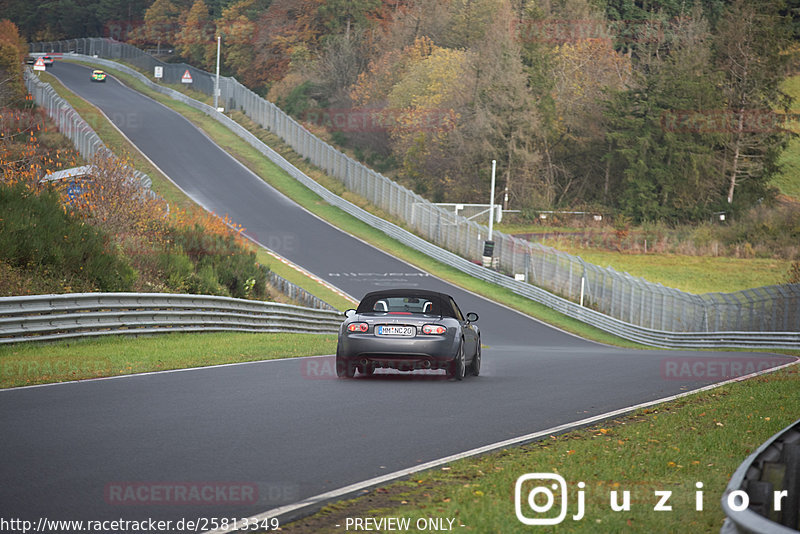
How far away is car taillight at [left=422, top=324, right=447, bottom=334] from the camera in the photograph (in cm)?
1469

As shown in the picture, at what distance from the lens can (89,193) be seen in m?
32.8

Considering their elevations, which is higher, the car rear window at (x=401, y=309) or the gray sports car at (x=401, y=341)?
the car rear window at (x=401, y=309)

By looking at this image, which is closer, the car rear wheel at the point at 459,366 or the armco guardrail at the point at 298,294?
the car rear wheel at the point at 459,366

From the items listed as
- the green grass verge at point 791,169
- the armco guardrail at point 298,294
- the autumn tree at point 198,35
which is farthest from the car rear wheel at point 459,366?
the autumn tree at point 198,35

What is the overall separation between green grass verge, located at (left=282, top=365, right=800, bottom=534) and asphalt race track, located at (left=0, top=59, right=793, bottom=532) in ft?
1.63

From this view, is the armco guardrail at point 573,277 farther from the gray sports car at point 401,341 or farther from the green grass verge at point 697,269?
the gray sports car at point 401,341

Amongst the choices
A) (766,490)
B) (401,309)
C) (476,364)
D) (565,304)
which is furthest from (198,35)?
(766,490)

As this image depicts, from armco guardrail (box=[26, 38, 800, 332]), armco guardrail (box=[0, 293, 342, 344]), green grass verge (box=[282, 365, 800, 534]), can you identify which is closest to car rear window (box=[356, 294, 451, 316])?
green grass verge (box=[282, 365, 800, 534])

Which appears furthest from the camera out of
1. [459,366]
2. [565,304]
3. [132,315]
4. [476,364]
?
[565,304]

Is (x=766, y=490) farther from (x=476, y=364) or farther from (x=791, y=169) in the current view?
(x=791, y=169)

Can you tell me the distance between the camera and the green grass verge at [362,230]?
146 feet

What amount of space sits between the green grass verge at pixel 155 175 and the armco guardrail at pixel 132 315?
11.5 m

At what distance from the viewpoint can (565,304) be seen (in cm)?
4628

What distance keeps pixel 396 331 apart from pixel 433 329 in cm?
54
